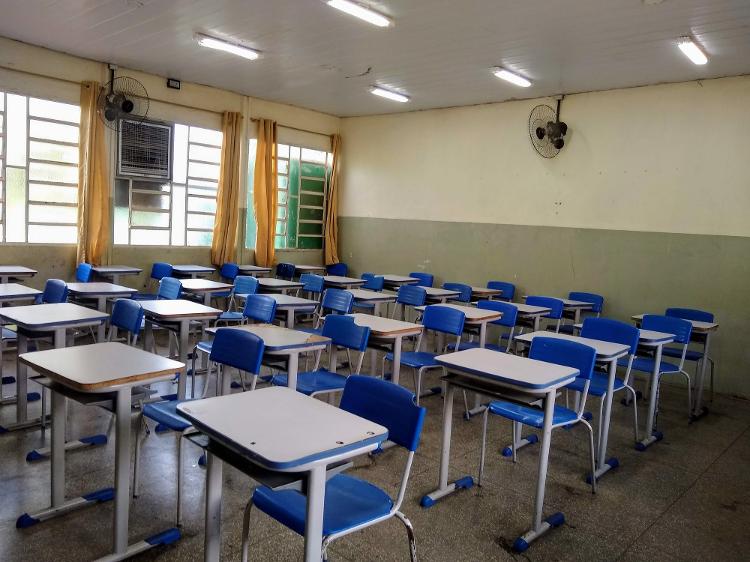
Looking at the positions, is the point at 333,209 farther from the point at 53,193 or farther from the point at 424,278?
the point at 53,193

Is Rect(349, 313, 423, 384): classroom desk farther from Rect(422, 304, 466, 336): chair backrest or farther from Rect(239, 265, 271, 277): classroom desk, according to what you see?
Rect(239, 265, 271, 277): classroom desk

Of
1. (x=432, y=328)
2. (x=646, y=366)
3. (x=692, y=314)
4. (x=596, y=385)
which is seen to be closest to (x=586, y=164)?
(x=692, y=314)

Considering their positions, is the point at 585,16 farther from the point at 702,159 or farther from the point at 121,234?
the point at 121,234

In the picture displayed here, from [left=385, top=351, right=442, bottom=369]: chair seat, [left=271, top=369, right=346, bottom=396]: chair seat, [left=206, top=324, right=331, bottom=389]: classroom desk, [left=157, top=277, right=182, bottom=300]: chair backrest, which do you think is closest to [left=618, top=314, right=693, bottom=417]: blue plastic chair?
[left=385, top=351, right=442, bottom=369]: chair seat

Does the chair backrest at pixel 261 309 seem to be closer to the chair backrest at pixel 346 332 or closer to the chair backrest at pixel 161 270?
the chair backrest at pixel 346 332

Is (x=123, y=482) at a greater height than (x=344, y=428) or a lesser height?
lesser

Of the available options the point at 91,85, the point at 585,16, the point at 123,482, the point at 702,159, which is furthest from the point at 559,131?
the point at 123,482

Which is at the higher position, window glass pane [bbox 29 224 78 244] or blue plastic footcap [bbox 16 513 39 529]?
window glass pane [bbox 29 224 78 244]

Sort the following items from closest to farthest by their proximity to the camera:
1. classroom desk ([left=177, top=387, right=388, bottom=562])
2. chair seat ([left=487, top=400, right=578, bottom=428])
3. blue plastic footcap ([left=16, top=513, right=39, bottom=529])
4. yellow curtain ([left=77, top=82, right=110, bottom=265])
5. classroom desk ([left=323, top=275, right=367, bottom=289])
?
classroom desk ([left=177, top=387, right=388, bottom=562])
blue plastic footcap ([left=16, top=513, right=39, bottom=529])
chair seat ([left=487, top=400, right=578, bottom=428])
yellow curtain ([left=77, top=82, right=110, bottom=265])
classroom desk ([left=323, top=275, right=367, bottom=289])

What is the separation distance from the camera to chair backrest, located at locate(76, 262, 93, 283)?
635 centimetres

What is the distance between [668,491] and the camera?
3.49 meters

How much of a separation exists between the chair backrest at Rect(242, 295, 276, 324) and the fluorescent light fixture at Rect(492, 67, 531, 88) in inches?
143

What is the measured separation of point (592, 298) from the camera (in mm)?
6602

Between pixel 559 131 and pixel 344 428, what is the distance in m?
6.05
